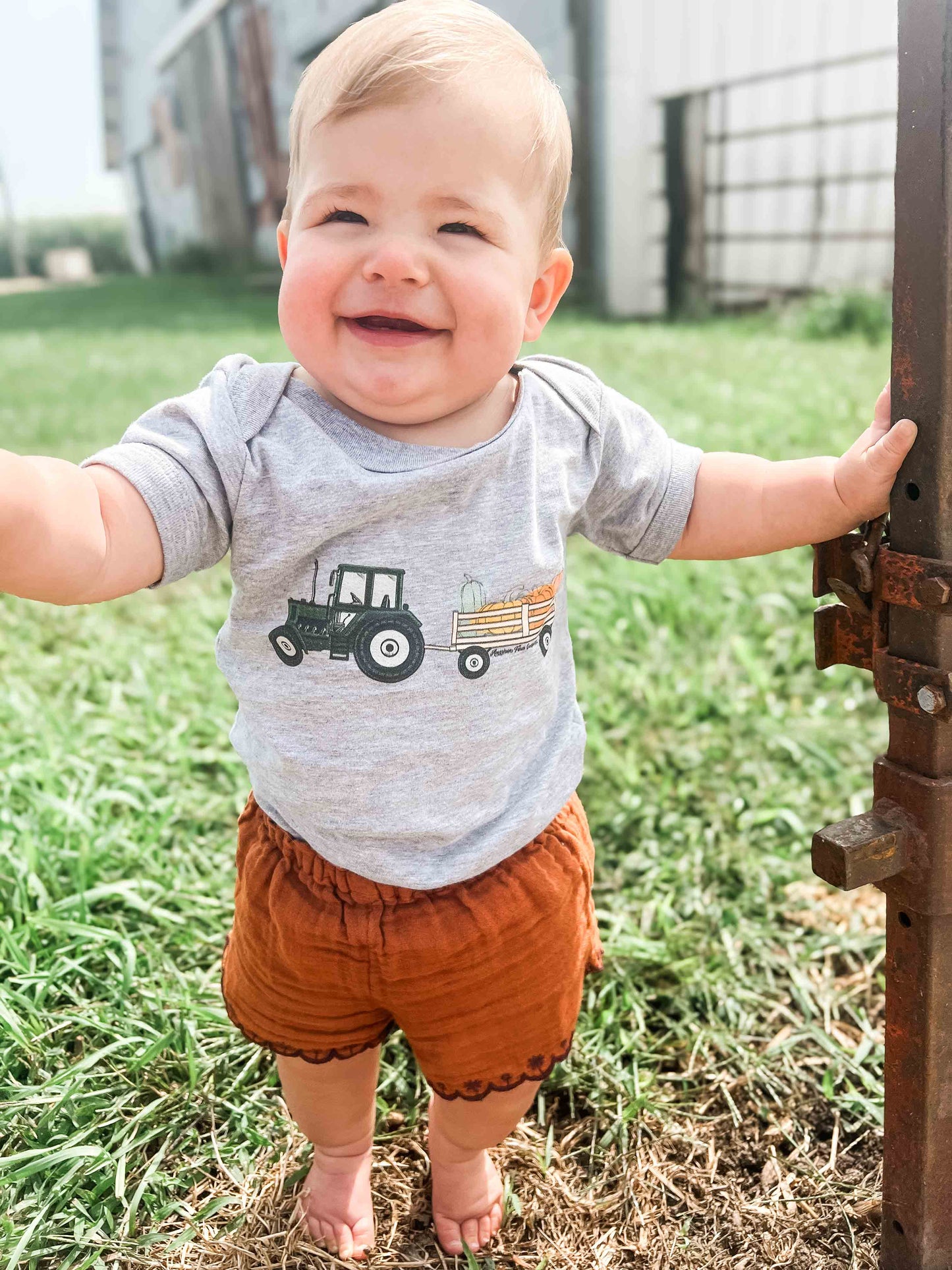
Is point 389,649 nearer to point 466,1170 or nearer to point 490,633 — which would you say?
point 490,633

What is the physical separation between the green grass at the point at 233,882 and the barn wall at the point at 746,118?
21.4ft

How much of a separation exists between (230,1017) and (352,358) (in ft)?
2.85

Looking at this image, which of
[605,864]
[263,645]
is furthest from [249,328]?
[263,645]

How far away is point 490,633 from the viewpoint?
4.42 ft

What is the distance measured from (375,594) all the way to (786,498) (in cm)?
51

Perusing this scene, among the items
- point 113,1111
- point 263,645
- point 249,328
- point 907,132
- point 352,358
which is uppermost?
point 249,328

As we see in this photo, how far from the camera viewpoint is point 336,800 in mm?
1350

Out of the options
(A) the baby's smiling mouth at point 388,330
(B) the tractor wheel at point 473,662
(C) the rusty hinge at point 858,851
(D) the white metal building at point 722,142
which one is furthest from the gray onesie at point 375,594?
(D) the white metal building at point 722,142

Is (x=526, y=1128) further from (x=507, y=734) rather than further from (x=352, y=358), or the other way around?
(x=352, y=358)

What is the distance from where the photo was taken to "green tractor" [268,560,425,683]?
131 centimetres

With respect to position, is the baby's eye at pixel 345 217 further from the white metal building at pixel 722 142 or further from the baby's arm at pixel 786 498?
the white metal building at pixel 722 142

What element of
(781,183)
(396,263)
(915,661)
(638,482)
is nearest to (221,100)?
(781,183)

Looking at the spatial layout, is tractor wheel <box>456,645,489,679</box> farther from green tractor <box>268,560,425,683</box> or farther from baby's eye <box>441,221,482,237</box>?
baby's eye <box>441,221,482,237</box>

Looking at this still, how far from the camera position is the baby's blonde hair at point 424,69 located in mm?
1193
